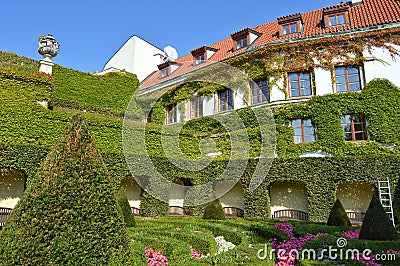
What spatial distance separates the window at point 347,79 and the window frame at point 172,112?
11.2 metres

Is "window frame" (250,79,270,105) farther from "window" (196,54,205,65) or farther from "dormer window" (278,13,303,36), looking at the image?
"window" (196,54,205,65)

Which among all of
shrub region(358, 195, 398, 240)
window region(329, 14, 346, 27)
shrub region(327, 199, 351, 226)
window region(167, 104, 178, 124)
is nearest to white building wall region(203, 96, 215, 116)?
window region(167, 104, 178, 124)

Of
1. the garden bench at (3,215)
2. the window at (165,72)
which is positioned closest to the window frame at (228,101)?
the window at (165,72)

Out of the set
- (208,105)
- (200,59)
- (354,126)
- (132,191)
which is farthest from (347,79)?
(132,191)

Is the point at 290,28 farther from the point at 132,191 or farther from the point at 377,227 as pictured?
the point at 377,227

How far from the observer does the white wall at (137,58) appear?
30297 mm

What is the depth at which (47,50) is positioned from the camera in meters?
17.2

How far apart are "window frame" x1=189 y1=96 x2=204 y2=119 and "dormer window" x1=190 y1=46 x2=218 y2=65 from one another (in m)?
3.27

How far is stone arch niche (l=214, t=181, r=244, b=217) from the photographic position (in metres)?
19.0

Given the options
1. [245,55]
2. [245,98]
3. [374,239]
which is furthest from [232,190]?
[374,239]

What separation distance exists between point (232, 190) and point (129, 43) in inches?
764

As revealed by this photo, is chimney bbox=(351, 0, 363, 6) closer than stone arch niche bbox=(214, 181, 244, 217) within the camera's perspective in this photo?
No

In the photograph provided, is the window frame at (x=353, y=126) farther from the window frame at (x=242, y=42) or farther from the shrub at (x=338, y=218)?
the window frame at (x=242, y=42)

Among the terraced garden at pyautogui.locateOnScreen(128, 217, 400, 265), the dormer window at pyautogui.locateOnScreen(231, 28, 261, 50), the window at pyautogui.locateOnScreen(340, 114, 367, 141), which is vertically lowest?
the terraced garden at pyautogui.locateOnScreen(128, 217, 400, 265)
